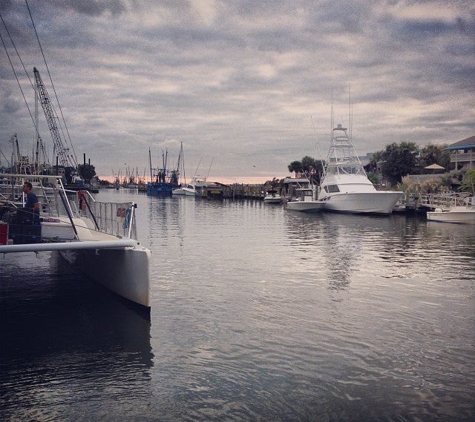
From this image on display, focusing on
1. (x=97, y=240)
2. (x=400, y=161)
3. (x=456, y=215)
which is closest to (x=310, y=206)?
(x=456, y=215)

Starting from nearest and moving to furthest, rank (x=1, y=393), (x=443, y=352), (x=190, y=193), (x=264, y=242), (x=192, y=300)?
(x=1, y=393), (x=443, y=352), (x=192, y=300), (x=264, y=242), (x=190, y=193)

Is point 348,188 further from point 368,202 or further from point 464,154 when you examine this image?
point 464,154

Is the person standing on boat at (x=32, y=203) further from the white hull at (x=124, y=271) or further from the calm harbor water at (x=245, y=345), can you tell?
the calm harbor water at (x=245, y=345)

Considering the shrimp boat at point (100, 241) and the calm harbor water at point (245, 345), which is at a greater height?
the shrimp boat at point (100, 241)

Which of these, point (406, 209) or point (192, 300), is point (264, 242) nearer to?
point (192, 300)

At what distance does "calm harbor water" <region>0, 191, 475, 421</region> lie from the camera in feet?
27.6

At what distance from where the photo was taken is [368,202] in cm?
5772

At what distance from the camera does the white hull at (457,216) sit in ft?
147

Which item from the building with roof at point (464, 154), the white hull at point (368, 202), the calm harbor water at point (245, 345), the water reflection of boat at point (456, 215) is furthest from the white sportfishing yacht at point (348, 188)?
the calm harbor water at point (245, 345)

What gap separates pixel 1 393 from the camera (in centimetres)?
883

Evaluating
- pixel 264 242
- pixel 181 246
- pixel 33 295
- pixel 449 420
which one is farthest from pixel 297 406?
pixel 264 242

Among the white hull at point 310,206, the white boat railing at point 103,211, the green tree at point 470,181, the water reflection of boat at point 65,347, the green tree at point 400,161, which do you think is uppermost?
the green tree at point 400,161

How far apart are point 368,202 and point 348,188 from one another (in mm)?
5156

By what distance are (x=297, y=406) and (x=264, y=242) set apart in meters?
23.2
